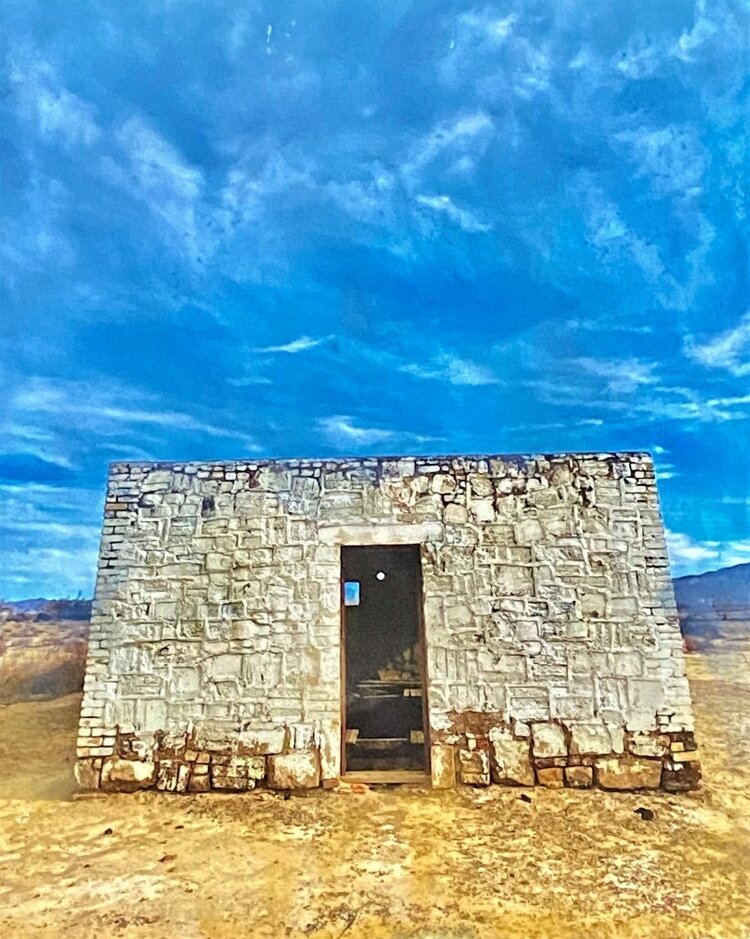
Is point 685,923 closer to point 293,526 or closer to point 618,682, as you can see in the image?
point 618,682

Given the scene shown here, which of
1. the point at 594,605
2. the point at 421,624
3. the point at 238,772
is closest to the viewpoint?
the point at 238,772

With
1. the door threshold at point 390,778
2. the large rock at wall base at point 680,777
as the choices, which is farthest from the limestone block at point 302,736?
the large rock at wall base at point 680,777

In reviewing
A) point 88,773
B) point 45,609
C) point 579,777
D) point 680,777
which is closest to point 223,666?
point 88,773

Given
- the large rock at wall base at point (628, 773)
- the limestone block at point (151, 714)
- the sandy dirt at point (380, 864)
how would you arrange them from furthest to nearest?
the limestone block at point (151, 714), the large rock at wall base at point (628, 773), the sandy dirt at point (380, 864)

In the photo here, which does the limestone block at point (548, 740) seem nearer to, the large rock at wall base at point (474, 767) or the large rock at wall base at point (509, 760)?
the large rock at wall base at point (509, 760)

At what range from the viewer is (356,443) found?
31.5 metres

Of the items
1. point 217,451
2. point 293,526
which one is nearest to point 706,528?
point 293,526

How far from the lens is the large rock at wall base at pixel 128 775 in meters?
4.84

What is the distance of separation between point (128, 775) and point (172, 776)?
Result: 386 mm

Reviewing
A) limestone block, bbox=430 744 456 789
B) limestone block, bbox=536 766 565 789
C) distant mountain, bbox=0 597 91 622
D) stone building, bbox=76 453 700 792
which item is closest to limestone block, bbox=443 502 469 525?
stone building, bbox=76 453 700 792

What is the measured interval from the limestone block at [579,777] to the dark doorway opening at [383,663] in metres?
1.53

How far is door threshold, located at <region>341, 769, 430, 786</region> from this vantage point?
4848 millimetres

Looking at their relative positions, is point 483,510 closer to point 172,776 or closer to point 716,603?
point 172,776

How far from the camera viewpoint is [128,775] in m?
4.85
